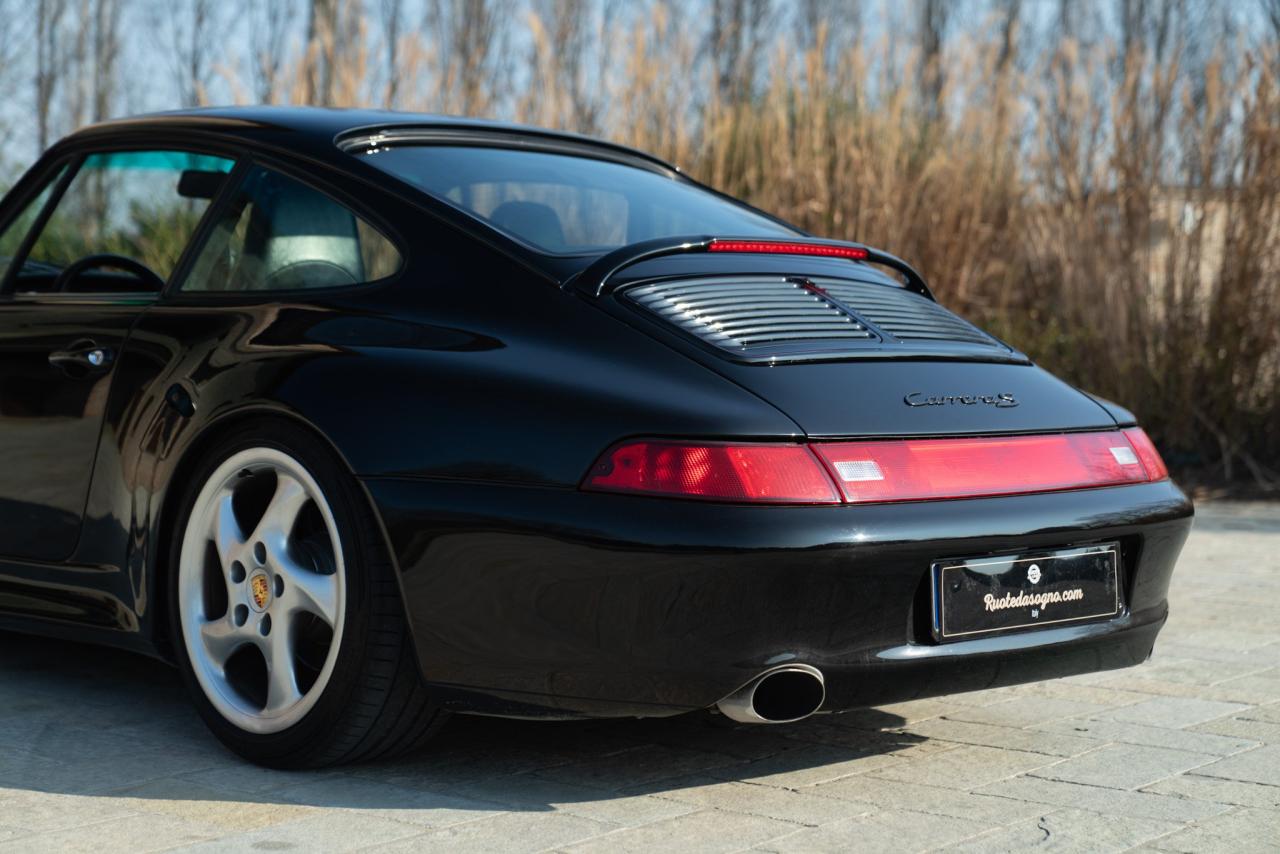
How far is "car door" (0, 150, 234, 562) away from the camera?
3.56 m

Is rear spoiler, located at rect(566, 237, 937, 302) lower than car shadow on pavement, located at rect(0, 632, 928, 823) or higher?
higher

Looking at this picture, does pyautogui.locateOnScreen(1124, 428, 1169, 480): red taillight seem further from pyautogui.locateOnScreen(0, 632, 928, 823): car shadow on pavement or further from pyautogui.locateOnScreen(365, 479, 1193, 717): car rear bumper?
pyautogui.locateOnScreen(0, 632, 928, 823): car shadow on pavement

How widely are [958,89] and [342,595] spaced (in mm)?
7578

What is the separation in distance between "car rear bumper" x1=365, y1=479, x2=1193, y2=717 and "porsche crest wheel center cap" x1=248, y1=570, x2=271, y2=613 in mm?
401

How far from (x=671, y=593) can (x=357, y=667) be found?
648 mm

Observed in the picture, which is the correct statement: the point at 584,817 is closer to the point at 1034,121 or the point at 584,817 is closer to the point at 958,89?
the point at 1034,121

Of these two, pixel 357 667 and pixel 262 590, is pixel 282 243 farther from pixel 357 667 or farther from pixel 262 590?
pixel 357 667

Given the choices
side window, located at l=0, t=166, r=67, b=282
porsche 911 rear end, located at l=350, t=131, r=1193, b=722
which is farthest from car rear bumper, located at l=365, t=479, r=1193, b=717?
side window, located at l=0, t=166, r=67, b=282

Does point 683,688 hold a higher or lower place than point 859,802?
higher

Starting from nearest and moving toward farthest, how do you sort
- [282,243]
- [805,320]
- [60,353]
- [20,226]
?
[805,320], [282,243], [60,353], [20,226]

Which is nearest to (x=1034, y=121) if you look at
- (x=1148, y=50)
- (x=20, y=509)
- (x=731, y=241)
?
(x=1148, y=50)

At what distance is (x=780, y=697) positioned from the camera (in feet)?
9.32

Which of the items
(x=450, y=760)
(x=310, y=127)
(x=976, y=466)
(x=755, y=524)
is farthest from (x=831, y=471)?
(x=310, y=127)

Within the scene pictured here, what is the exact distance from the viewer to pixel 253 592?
325cm
